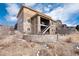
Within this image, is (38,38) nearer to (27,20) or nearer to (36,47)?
(36,47)

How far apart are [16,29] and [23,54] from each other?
0.38 m

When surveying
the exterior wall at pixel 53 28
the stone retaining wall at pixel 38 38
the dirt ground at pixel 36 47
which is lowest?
the dirt ground at pixel 36 47

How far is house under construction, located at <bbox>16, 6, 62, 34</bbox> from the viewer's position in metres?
2.27

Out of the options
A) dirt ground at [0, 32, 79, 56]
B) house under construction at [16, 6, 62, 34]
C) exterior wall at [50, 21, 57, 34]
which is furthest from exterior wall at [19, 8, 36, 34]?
exterior wall at [50, 21, 57, 34]

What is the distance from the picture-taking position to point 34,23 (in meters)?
2.29

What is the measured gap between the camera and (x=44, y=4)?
230 cm

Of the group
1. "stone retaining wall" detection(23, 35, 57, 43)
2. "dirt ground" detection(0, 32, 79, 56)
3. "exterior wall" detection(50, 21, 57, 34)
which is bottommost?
"dirt ground" detection(0, 32, 79, 56)

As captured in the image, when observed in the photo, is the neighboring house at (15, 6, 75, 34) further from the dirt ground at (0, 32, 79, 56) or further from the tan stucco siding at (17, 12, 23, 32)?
the dirt ground at (0, 32, 79, 56)

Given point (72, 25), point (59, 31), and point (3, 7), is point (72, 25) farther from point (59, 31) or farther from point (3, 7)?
point (3, 7)

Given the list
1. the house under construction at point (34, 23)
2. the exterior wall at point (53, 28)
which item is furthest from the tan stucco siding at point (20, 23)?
the exterior wall at point (53, 28)

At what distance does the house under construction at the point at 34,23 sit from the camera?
227cm

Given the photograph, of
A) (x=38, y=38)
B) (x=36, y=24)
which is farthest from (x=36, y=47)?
(x=36, y=24)

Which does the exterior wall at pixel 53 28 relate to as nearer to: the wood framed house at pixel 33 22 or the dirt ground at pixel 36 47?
the wood framed house at pixel 33 22

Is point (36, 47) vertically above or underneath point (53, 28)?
underneath
